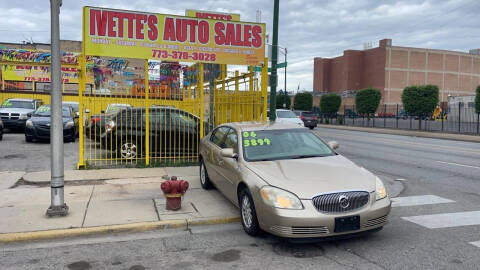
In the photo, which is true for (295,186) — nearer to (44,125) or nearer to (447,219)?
(447,219)

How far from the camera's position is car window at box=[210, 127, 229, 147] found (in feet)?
23.9

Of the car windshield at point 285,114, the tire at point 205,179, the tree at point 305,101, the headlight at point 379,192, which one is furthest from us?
the tree at point 305,101

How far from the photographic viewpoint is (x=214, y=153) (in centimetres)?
718

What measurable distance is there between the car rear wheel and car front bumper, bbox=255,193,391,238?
6624mm

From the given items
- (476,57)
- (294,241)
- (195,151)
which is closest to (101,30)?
(195,151)

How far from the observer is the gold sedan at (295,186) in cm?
460

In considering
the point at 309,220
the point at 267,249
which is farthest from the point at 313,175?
the point at 267,249

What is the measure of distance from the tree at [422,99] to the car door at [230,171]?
27719 millimetres

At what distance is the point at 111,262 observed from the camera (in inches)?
180

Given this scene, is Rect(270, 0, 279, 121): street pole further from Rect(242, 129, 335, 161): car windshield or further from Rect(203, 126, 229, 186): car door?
Rect(242, 129, 335, 161): car windshield

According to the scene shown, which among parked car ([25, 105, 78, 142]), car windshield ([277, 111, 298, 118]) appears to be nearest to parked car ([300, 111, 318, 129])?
car windshield ([277, 111, 298, 118])

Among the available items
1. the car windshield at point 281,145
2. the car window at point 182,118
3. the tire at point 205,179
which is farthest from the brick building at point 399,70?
the car windshield at point 281,145

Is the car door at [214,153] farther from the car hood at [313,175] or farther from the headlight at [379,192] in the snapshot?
the headlight at [379,192]

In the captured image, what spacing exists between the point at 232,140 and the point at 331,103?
39.4 meters
